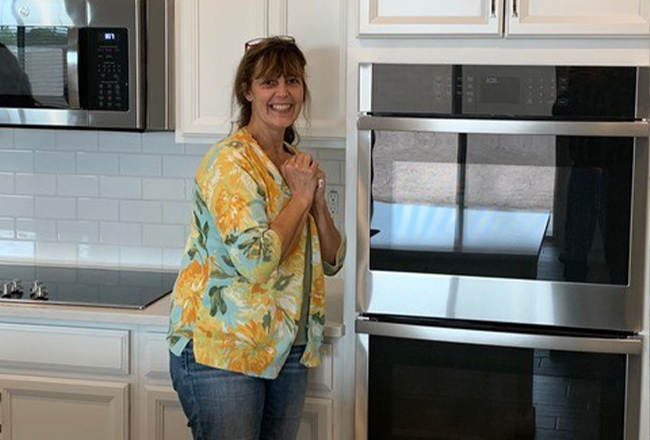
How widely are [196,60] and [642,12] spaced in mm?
1241

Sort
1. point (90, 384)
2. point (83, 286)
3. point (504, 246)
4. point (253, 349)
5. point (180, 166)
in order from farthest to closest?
point (180, 166) → point (83, 286) → point (90, 384) → point (504, 246) → point (253, 349)

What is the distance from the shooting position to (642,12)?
7.55ft

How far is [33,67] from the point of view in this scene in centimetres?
287

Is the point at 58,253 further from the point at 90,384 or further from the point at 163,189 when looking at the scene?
the point at 90,384

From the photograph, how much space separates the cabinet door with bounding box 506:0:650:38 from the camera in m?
2.30

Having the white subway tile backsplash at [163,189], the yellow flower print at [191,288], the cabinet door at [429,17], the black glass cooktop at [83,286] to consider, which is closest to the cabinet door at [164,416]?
the black glass cooktop at [83,286]

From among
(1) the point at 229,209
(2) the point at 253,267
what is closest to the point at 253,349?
(2) the point at 253,267

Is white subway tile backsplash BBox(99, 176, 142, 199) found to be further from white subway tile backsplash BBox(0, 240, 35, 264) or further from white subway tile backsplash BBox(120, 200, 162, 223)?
white subway tile backsplash BBox(0, 240, 35, 264)

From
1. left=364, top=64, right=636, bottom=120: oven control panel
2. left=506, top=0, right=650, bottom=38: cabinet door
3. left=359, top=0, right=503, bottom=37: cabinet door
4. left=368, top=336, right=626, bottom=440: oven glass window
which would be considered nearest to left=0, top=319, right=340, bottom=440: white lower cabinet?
left=368, top=336, right=626, bottom=440: oven glass window

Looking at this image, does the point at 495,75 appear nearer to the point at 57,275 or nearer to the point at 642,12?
the point at 642,12

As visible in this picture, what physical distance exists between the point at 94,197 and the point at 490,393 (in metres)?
1.58

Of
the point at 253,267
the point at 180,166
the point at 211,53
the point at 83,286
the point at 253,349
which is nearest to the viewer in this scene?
the point at 253,267

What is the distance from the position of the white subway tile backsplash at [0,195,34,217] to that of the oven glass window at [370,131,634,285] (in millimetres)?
1480

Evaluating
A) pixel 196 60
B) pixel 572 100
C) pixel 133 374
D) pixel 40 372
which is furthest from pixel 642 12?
pixel 40 372
